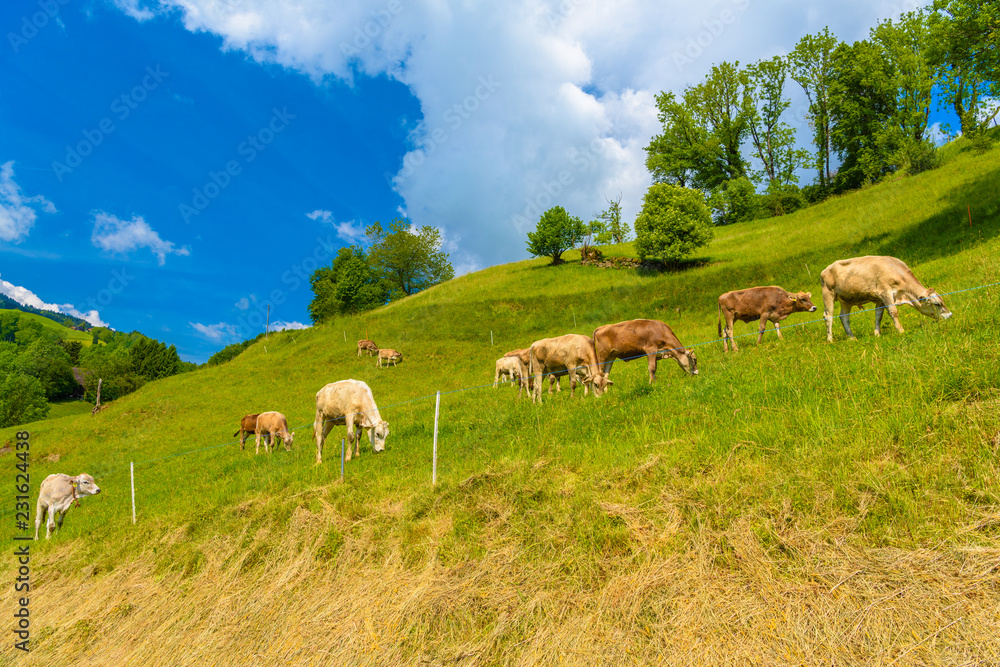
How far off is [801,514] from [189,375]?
46337 millimetres

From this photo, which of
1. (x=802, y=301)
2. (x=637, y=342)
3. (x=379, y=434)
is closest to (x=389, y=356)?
(x=379, y=434)

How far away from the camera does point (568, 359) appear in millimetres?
13844

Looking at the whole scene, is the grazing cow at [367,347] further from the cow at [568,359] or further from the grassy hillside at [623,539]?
the grassy hillside at [623,539]

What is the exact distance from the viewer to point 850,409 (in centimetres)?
554

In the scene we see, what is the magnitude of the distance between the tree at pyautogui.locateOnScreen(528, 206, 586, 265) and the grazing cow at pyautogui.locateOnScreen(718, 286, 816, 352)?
121 ft

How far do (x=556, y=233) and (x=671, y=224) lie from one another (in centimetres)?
1458

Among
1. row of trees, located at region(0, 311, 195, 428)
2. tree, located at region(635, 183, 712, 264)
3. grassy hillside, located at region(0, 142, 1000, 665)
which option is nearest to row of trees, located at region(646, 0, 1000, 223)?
tree, located at region(635, 183, 712, 264)

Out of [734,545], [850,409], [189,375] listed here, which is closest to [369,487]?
[734,545]

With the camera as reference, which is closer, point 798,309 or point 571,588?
point 571,588

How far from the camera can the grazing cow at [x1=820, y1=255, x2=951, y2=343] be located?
9.55 metres

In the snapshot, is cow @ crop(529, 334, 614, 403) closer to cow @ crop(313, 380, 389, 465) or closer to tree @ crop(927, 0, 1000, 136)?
cow @ crop(313, 380, 389, 465)

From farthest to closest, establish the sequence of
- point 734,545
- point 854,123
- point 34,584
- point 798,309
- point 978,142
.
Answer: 1. point 854,123
2. point 978,142
3. point 798,309
4. point 34,584
5. point 734,545

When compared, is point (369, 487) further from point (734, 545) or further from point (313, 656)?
point (734, 545)

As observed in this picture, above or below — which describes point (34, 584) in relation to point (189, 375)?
below
